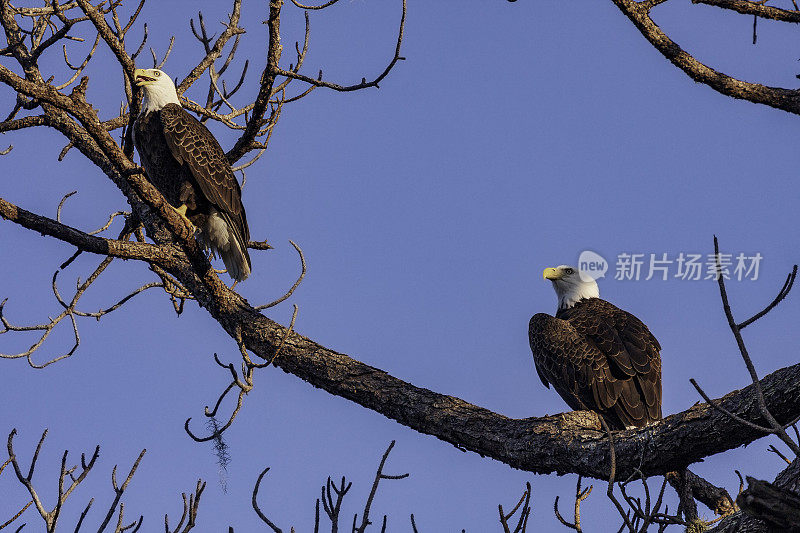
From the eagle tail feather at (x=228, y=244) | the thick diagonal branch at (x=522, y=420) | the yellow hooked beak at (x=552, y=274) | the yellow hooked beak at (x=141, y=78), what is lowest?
the thick diagonal branch at (x=522, y=420)

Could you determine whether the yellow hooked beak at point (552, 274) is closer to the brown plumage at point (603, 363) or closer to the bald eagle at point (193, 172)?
the brown plumage at point (603, 363)

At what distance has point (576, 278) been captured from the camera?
22.6 feet

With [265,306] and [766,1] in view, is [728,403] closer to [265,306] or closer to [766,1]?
[265,306]

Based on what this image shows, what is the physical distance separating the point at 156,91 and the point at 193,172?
0.71 metres

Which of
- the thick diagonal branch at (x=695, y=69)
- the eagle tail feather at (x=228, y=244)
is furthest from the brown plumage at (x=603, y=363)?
the eagle tail feather at (x=228, y=244)

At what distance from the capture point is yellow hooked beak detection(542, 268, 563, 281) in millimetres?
6906

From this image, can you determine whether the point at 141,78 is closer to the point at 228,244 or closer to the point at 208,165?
the point at 208,165

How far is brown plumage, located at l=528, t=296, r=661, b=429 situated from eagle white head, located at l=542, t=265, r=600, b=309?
2.41 ft

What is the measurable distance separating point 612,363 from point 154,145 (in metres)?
3.24

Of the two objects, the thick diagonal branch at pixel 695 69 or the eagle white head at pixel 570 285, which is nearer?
the thick diagonal branch at pixel 695 69

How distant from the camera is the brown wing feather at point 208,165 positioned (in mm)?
5555

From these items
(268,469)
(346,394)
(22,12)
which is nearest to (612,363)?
(346,394)

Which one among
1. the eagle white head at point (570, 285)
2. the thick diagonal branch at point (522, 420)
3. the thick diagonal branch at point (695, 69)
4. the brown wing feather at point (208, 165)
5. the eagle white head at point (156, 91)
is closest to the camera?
the thick diagonal branch at point (522, 420)

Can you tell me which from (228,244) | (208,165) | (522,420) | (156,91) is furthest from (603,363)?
(156,91)
